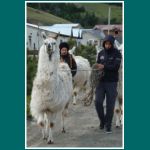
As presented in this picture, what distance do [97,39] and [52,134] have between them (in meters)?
2.29

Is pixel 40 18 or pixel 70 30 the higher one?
pixel 40 18

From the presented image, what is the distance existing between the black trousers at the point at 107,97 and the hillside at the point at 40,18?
1.52 metres

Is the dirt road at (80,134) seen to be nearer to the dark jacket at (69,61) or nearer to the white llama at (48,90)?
the white llama at (48,90)

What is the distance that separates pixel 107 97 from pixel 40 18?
2129 mm

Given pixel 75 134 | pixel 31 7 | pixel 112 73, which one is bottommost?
pixel 75 134

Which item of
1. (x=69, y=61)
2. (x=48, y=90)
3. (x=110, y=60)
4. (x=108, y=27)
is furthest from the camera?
(x=69, y=61)

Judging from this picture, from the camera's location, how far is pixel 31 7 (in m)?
12.9

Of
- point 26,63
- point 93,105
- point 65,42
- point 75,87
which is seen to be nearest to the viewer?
point 26,63

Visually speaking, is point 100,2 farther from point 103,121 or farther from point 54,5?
point 103,121

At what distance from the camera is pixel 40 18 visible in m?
13.8

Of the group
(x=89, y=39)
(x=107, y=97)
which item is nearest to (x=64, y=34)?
(x=89, y=39)

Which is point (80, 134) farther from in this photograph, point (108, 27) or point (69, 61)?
point (108, 27)

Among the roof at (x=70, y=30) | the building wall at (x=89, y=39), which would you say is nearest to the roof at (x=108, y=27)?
the roof at (x=70, y=30)

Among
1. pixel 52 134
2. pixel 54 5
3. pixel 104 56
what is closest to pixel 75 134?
pixel 52 134
